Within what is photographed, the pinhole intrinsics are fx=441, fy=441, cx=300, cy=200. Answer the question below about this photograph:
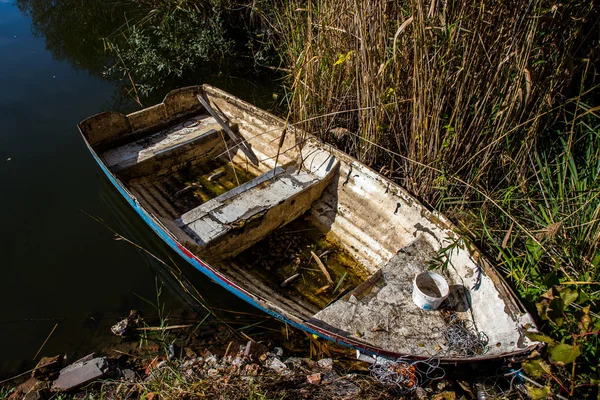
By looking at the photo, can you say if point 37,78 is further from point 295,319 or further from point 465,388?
point 465,388

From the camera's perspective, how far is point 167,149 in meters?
5.16

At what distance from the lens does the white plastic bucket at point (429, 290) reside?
342cm

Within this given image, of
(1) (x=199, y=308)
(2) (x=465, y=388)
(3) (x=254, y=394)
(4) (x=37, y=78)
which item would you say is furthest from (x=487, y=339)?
(4) (x=37, y=78)

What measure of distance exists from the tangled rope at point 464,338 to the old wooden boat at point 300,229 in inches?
0.5

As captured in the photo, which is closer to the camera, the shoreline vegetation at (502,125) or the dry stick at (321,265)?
the shoreline vegetation at (502,125)

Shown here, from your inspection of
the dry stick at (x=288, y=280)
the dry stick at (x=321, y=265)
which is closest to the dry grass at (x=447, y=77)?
the dry stick at (x=321, y=265)

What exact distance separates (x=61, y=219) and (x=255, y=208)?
2.46m

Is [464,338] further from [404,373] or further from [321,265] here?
[321,265]

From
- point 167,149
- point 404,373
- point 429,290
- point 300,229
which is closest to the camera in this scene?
point 404,373

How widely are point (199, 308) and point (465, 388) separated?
240 cm

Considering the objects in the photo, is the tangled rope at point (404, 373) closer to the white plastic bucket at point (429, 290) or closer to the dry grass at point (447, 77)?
the white plastic bucket at point (429, 290)

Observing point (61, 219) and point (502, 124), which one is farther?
Result: point (61, 219)

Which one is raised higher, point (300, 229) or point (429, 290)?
point (300, 229)

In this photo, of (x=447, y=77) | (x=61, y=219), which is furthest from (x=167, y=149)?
(x=447, y=77)
